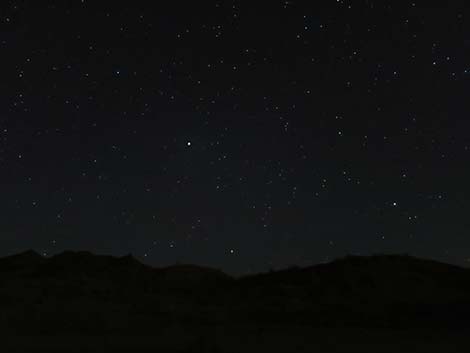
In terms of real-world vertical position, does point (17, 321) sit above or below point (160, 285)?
below

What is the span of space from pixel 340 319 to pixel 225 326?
6.53 metres

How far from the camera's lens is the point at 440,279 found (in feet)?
128

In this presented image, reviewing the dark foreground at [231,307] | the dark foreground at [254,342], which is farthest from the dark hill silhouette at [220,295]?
the dark foreground at [254,342]

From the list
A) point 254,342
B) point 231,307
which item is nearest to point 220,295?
point 231,307

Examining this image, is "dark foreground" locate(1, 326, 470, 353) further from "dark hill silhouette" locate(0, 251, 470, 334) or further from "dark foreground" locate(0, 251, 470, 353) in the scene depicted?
"dark hill silhouette" locate(0, 251, 470, 334)

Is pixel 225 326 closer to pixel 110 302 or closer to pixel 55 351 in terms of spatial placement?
pixel 55 351

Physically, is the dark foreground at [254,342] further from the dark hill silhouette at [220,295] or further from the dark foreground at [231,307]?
the dark hill silhouette at [220,295]

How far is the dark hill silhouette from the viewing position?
27.6 m

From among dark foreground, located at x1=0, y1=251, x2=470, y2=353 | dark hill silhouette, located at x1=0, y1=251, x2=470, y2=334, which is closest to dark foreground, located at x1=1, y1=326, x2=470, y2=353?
dark foreground, located at x1=0, y1=251, x2=470, y2=353

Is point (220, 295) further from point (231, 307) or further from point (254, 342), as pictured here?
point (254, 342)

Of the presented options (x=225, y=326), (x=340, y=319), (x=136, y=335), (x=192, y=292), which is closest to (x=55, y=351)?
(x=136, y=335)

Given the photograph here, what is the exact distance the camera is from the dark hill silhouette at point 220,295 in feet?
90.5

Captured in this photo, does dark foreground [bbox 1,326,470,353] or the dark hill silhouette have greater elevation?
the dark hill silhouette

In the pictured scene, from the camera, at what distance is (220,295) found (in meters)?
39.9
